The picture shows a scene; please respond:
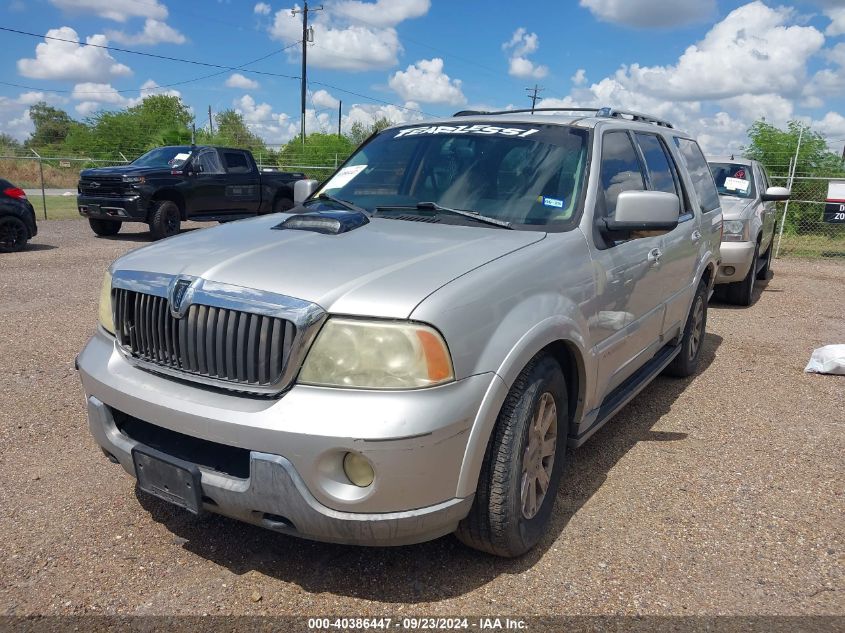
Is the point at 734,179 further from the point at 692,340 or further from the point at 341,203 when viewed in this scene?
the point at 341,203

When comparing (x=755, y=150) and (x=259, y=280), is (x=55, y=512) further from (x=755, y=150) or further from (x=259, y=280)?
(x=755, y=150)

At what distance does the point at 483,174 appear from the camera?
349 cm

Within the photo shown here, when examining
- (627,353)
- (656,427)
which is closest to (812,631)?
(627,353)

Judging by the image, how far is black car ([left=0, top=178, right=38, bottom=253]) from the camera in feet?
36.7

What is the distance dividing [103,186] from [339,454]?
42.4 ft

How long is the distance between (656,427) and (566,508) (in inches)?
56.1

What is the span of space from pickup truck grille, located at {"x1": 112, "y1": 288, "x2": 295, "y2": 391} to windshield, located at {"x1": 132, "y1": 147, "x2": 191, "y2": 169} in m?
12.2

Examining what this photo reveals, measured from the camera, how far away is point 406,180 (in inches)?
146

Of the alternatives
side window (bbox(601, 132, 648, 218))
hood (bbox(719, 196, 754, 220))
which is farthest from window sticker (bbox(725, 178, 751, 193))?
side window (bbox(601, 132, 648, 218))

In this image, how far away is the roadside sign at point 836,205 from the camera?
12508mm

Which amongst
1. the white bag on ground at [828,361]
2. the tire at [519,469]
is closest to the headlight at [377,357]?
the tire at [519,469]

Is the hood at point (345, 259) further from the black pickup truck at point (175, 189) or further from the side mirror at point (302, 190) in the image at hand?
the black pickup truck at point (175, 189)

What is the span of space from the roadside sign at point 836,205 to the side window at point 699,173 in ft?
28.3

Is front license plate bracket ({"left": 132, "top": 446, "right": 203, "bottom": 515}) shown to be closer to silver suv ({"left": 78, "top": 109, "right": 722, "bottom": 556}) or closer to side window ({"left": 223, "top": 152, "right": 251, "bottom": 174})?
silver suv ({"left": 78, "top": 109, "right": 722, "bottom": 556})
